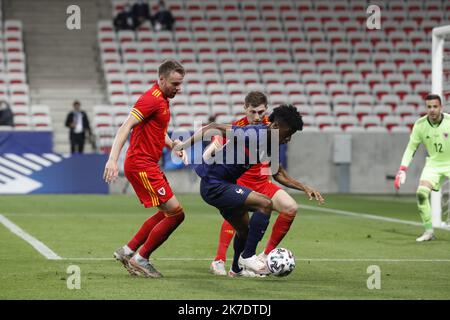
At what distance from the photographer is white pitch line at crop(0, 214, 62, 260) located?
12016 mm

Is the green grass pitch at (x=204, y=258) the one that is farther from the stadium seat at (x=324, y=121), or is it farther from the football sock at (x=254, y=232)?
the stadium seat at (x=324, y=121)

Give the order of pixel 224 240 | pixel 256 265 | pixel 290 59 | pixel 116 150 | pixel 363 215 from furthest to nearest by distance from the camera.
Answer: pixel 290 59 → pixel 363 215 → pixel 224 240 → pixel 256 265 → pixel 116 150

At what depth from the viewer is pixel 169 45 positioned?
103 ft

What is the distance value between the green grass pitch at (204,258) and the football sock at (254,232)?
38 centimetres

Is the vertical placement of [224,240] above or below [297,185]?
below

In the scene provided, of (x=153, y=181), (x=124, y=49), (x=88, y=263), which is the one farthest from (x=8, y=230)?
(x=124, y=49)

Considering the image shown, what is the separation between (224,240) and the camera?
35.7 ft

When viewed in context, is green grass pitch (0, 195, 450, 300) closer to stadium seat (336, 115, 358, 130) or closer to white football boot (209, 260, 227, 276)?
white football boot (209, 260, 227, 276)

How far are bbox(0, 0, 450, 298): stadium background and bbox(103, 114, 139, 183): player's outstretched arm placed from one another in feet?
46.0

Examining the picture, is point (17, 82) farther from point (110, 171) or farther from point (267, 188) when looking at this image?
point (110, 171)

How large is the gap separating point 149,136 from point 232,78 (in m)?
20.8

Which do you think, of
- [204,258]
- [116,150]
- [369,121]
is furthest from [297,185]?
[369,121]

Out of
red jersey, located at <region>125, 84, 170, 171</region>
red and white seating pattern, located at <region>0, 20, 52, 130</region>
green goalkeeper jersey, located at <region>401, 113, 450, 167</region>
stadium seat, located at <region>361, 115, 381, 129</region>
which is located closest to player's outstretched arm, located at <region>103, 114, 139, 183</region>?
red jersey, located at <region>125, 84, 170, 171</region>

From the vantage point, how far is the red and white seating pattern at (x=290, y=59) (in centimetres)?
2991
